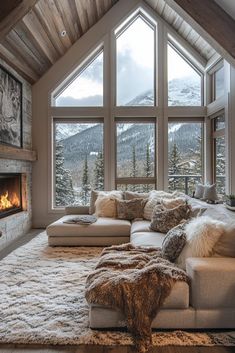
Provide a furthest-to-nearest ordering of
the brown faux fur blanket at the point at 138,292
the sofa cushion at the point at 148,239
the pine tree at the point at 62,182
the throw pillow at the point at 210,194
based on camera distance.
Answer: the pine tree at the point at 62,182 → the throw pillow at the point at 210,194 → the sofa cushion at the point at 148,239 → the brown faux fur blanket at the point at 138,292

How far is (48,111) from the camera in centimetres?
636

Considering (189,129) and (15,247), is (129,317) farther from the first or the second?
(189,129)

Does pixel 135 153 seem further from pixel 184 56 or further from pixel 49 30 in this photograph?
pixel 49 30

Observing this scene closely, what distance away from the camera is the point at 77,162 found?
21.6 ft

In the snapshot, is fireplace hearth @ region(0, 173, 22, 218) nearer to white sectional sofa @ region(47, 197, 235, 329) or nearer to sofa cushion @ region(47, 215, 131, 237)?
sofa cushion @ region(47, 215, 131, 237)

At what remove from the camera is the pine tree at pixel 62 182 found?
6547mm

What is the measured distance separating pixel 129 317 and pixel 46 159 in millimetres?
4869

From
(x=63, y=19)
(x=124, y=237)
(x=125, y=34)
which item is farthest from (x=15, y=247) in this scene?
(x=125, y=34)

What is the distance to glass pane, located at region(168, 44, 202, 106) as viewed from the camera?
21.1 ft

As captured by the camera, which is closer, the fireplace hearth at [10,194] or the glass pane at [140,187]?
the fireplace hearth at [10,194]

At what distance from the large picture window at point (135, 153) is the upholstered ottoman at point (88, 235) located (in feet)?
6.71

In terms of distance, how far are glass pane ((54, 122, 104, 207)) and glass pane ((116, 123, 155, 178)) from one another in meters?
0.47

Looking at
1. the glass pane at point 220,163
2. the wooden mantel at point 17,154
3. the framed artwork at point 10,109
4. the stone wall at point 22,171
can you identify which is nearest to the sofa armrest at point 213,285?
the stone wall at point 22,171

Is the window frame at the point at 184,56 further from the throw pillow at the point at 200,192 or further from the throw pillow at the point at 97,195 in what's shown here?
the throw pillow at the point at 97,195
